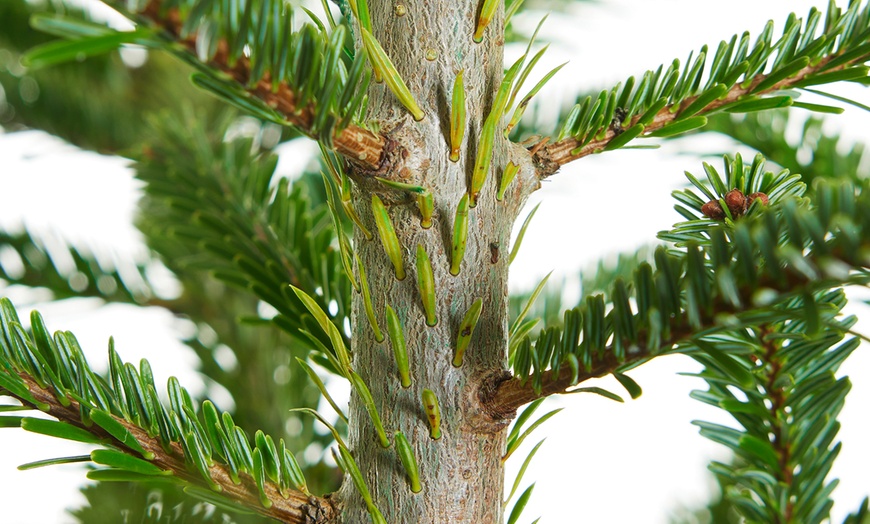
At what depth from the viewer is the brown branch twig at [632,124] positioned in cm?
34

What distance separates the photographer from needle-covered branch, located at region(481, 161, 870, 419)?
199mm

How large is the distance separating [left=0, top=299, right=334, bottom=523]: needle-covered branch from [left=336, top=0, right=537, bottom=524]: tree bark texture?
50mm

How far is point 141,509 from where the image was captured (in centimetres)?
53

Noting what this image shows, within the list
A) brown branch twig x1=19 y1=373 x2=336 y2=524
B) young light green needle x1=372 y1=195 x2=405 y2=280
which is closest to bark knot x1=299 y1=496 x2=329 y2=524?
brown branch twig x1=19 y1=373 x2=336 y2=524

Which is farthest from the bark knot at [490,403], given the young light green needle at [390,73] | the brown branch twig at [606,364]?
the young light green needle at [390,73]

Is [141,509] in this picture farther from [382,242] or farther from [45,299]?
[382,242]

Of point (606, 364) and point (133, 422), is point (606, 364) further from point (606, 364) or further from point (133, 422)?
point (133, 422)

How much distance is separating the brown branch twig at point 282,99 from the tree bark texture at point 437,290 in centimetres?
2

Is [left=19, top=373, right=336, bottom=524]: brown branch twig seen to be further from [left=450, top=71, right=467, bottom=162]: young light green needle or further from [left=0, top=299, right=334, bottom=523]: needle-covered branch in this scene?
[left=450, top=71, right=467, bottom=162]: young light green needle

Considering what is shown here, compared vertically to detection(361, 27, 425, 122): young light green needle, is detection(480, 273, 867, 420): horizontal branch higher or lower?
lower

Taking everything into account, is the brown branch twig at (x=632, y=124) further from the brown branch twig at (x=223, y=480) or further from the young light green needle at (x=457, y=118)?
the brown branch twig at (x=223, y=480)

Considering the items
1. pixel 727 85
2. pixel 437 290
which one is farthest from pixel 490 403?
pixel 727 85

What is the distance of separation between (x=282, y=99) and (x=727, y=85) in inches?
7.4

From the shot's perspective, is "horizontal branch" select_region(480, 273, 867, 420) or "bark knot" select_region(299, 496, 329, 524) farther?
"bark knot" select_region(299, 496, 329, 524)
